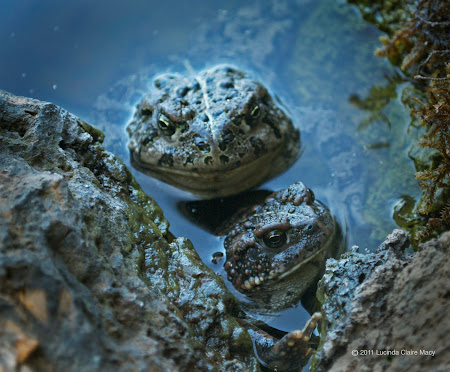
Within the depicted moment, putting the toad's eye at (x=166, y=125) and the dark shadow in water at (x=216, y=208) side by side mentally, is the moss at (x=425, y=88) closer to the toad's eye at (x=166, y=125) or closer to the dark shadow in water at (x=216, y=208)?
the dark shadow in water at (x=216, y=208)

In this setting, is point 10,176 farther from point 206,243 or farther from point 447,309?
point 447,309

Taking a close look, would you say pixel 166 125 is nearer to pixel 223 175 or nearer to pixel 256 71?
pixel 223 175

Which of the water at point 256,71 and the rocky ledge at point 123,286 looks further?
the water at point 256,71

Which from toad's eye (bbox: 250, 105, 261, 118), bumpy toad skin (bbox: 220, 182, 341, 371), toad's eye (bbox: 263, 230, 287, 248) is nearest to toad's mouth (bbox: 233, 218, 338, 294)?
bumpy toad skin (bbox: 220, 182, 341, 371)

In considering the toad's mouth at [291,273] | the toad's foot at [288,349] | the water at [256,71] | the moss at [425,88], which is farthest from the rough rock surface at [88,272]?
the moss at [425,88]

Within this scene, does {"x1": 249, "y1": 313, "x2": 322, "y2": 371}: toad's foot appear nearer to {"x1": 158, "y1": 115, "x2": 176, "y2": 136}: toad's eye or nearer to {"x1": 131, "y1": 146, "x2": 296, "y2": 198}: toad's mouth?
{"x1": 131, "y1": 146, "x2": 296, "y2": 198}: toad's mouth
